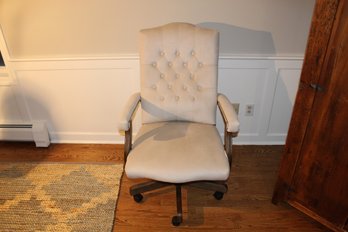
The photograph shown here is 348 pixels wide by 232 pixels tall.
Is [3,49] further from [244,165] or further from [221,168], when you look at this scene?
[244,165]

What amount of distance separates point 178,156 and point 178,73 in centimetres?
54

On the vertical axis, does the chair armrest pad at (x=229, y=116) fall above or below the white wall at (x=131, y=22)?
below

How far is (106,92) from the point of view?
6.61ft

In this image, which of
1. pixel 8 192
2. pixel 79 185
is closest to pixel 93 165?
pixel 79 185

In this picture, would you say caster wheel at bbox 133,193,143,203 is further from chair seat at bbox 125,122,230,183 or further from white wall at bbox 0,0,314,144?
white wall at bbox 0,0,314,144

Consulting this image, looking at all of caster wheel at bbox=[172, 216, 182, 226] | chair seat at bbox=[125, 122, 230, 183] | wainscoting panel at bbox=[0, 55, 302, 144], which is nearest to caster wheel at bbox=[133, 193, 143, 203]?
caster wheel at bbox=[172, 216, 182, 226]

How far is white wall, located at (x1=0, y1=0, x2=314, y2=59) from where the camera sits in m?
1.67

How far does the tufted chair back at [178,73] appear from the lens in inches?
58.0

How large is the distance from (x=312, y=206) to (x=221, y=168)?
663mm

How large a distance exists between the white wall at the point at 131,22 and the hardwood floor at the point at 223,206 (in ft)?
2.80

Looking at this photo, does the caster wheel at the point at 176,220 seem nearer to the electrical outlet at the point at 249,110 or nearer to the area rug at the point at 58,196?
the area rug at the point at 58,196

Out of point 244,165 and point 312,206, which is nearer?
point 312,206

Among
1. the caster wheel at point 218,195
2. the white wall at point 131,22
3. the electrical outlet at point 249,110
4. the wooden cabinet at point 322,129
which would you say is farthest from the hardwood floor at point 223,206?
the white wall at point 131,22

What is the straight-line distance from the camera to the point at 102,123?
215cm
